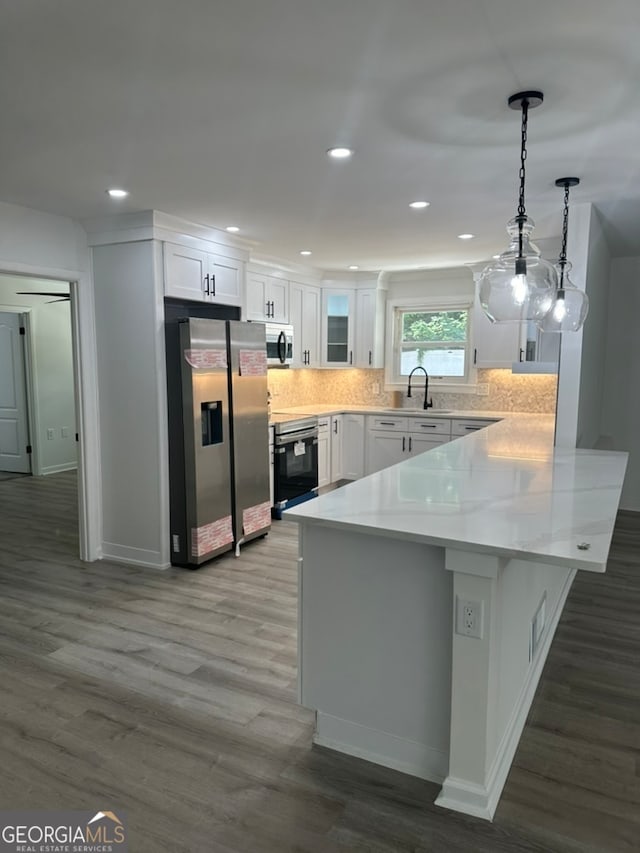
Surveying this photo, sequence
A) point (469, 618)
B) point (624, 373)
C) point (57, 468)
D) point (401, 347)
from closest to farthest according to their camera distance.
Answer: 1. point (469, 618)
2. point (624, 373)
3. point (401, 347)
4. point (57, 468)

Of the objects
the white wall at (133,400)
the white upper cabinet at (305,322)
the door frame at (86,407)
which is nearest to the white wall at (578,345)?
the white wall at (133,400)

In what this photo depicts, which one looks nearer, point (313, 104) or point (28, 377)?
point (313, 104)

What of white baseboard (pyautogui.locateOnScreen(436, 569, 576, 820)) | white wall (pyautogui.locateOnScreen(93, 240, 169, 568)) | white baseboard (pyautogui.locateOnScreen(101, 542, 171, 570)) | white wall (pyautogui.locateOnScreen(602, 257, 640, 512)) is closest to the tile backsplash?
white wall (pyautogui.locateOnScreen(602, 257, 640, 512))

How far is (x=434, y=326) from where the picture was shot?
660 centimetres

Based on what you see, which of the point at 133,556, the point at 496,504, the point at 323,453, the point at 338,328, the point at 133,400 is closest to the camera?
the point at 496,504

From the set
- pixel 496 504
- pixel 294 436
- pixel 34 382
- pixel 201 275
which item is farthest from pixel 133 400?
pixel 34 382

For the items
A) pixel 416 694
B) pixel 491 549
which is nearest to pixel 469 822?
pixel 416 694

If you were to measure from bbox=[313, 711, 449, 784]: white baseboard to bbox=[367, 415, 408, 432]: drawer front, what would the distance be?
4.35 m

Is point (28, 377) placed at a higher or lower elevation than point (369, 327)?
lower

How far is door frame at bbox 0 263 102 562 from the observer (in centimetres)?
416

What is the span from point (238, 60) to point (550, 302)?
1.67m

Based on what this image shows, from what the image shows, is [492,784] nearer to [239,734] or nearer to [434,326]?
[239,734]

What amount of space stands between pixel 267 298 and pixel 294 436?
1369mm

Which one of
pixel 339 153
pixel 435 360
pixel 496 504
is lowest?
pixel 496 504
